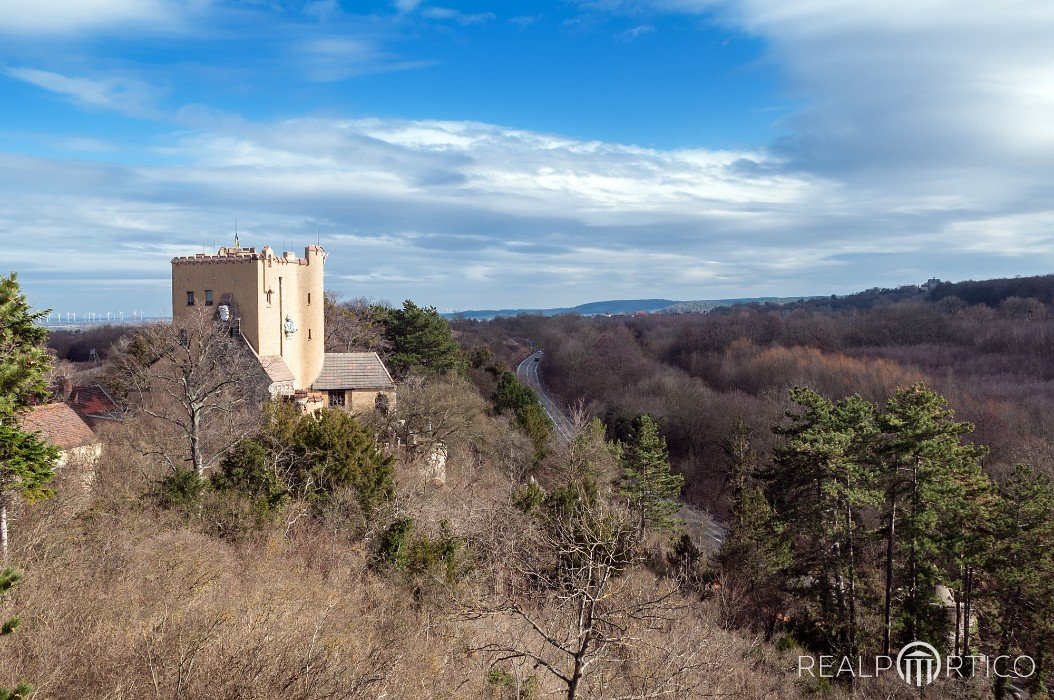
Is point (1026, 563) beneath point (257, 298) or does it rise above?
beneath

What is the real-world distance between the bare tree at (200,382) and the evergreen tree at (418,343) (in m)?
15.4

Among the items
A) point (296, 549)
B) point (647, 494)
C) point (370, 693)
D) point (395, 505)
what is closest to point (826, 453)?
point (647, 494)

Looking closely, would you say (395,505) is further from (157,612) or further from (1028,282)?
(1028,282)

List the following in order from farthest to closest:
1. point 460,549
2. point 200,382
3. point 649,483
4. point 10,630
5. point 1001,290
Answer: point 1001,290, point 649,483, point 200,382, point 460,549, point 10,630

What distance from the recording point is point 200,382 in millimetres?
21219

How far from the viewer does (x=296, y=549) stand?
15.3 metres

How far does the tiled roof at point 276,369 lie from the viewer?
25750 mm

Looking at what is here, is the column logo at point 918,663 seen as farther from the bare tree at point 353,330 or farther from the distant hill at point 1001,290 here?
the distant hill at point 1001,290

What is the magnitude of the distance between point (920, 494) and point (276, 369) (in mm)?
21894

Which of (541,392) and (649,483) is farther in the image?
(541,392)

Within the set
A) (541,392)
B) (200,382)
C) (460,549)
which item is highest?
(200,382)

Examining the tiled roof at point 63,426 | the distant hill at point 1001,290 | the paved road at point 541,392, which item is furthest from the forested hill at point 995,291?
the tiled roof at point 63,426

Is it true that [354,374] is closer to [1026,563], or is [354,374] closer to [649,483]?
[649,483]

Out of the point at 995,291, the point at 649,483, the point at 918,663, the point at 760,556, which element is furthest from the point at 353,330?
the point at 995,291
